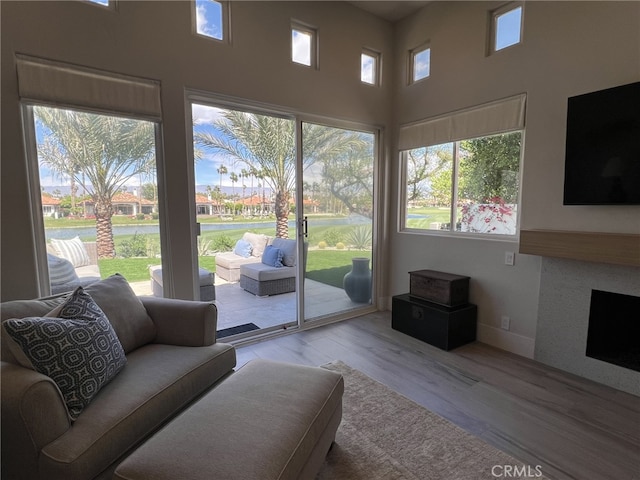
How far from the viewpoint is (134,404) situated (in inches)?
57.7

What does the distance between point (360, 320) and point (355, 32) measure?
3309mm

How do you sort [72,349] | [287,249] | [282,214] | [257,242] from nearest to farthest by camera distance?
[72,349] → [282,214] → [287,249] → [257,242]

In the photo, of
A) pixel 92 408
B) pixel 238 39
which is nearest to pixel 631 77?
pixel 238 39

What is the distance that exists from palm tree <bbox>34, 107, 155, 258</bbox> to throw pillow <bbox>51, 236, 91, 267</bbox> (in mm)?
108

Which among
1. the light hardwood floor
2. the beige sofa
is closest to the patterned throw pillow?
the beige sofa

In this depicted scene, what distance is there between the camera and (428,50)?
12.1ft

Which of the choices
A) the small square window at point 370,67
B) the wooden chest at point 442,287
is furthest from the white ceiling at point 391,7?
the wooden chest at point 442,287

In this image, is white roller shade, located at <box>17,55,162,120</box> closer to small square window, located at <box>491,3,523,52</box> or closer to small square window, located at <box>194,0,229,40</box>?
small square window, located at <box>194,0,229,40</box>

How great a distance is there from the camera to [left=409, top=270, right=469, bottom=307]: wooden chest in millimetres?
3237

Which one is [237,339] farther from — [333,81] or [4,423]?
[333,81]

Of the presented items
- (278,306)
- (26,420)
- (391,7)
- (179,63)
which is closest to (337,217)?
(278,306)

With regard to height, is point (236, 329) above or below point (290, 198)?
below

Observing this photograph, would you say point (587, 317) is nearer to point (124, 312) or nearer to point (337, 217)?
point (337, 217)

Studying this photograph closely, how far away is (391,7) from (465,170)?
79.3 inches
